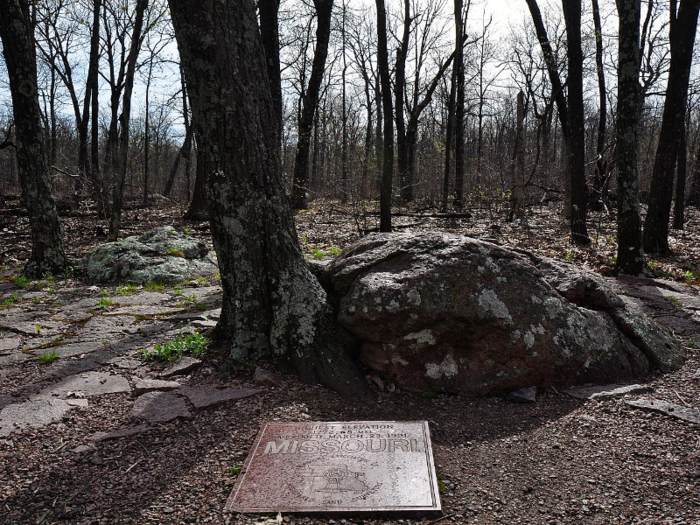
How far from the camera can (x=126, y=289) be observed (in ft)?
22.1

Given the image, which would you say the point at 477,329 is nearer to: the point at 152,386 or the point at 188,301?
the point at 152,386

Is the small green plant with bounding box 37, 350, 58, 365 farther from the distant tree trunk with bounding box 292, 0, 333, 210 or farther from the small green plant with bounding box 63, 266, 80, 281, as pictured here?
the distant tree trunk with bounding box 292, 0, 333, 210

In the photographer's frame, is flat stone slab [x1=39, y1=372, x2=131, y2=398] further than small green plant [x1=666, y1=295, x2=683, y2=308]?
No

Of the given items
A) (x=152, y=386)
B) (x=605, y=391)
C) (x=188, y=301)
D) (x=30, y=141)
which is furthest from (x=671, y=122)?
(x=30, y=141)

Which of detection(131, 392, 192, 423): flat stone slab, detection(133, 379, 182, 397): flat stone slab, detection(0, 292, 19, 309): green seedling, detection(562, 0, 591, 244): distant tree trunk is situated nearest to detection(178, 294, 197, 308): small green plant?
detection(0, 292, 19, 309): green seedling

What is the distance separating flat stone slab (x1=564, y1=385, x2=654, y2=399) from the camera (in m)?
3.28

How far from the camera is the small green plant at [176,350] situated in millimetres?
3898

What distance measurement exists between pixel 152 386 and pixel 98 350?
3.54 ft

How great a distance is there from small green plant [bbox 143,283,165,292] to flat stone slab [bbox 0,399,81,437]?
3.60 metres

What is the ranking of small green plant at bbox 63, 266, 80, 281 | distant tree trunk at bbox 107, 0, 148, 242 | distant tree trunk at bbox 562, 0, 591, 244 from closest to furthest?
small green plant at bbox 63, 266, 80, 281 < distant tree trunk at bbox 107, 0, 148, 242 < distant tree trunk at bbox 562, 0, 591, 244

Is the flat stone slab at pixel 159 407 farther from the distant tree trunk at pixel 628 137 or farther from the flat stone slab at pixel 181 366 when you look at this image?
the distant tree trunk at pixel 628 137

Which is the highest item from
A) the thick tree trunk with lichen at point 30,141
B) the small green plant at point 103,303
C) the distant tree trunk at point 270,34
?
the distant tree trunk at point 270,34

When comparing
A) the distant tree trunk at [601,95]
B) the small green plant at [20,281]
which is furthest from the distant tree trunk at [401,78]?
the small green plant at [20,281]

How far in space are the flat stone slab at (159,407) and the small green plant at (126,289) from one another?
360cm
